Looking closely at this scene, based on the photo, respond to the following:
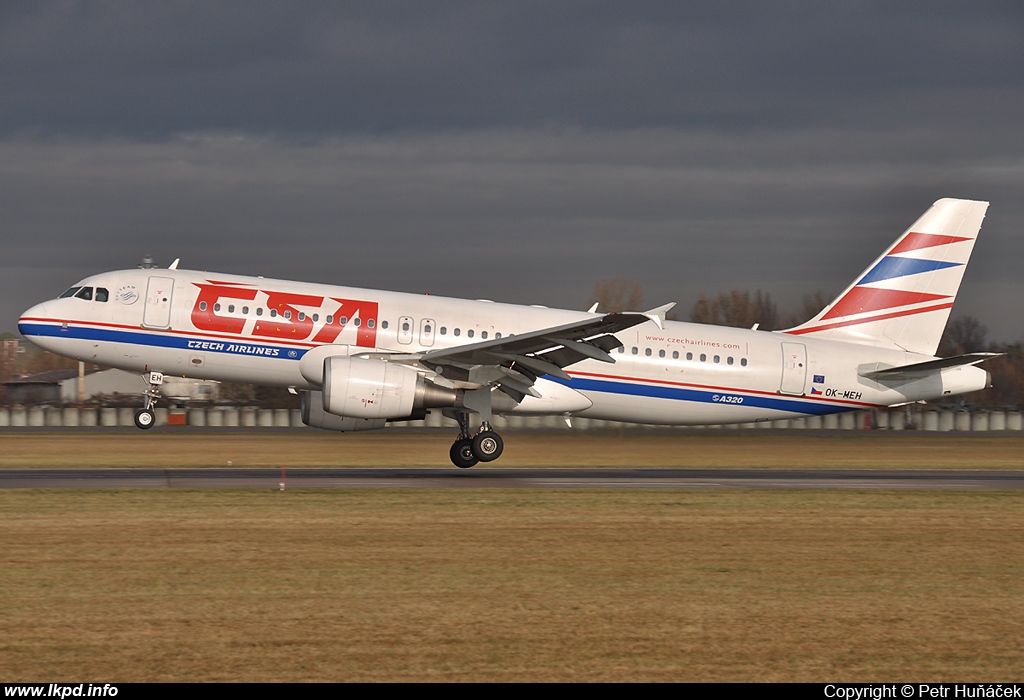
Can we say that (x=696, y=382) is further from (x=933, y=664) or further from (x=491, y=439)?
(x=933, y=664)

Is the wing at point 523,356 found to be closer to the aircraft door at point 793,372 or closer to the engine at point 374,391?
the engine at point 374,391

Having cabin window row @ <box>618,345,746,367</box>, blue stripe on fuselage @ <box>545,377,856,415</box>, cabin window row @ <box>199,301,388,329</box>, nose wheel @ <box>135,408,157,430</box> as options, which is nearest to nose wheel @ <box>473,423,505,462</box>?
blue stripe on fuselage @ <box>545,377,856,415</box>

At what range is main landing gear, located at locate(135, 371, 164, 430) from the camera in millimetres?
28344

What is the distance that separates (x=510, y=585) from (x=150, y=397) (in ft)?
61.0

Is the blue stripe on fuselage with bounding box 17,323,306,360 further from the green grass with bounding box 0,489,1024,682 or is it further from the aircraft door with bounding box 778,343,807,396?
the aircraft door with bounding box 778,343,807,396

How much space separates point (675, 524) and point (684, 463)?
569 inches

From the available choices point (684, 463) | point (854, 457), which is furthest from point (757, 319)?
point (684, 463)

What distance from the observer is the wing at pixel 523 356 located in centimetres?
2545

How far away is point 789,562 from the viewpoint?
579 inches

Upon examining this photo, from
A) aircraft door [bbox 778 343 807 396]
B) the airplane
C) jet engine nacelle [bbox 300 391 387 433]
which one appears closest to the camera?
the airplane

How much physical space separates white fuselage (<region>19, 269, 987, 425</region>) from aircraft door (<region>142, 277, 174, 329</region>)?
3 centimetres

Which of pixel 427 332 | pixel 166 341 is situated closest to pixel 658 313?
pixel 427 332

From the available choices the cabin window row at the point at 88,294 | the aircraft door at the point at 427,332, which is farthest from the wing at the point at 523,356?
the cabin window row at the point at 88,294

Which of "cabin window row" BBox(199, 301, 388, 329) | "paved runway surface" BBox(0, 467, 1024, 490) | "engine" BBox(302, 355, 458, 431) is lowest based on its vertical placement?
"paved runway surface" BBox(0, 467, 1024, 490)
